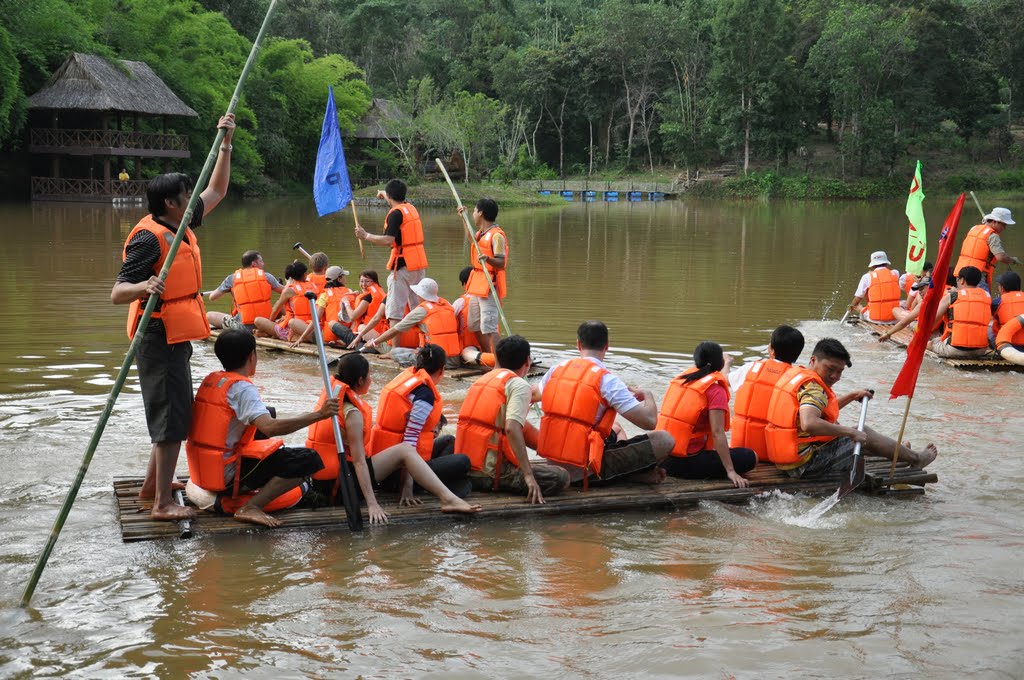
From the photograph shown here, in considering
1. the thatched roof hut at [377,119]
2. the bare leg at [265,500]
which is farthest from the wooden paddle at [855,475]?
the thatched roof hut at [377,119]

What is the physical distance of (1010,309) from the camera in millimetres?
11258

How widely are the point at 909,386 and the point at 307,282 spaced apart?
6972 millimetres

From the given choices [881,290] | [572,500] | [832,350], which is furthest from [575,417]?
[881,290]

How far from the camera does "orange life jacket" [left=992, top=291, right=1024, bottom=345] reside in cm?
1112

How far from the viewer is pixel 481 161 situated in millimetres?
57562

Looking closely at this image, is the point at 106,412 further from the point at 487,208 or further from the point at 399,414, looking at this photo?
the point at 487,208

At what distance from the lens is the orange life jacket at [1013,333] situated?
11070 millimetres

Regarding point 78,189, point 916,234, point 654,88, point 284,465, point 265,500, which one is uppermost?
point 654,88

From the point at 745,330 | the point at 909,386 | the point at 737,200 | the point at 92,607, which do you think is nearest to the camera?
the point at 92,607

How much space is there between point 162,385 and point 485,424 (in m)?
1.90

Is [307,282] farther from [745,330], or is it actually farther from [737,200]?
[737,200]

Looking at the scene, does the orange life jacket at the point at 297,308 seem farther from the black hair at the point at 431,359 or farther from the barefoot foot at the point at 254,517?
the barefoot foot at the point at 254,517

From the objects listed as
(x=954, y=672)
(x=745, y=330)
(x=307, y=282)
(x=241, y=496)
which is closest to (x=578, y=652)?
(x=954, y=672)

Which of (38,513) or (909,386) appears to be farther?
(909,386)
